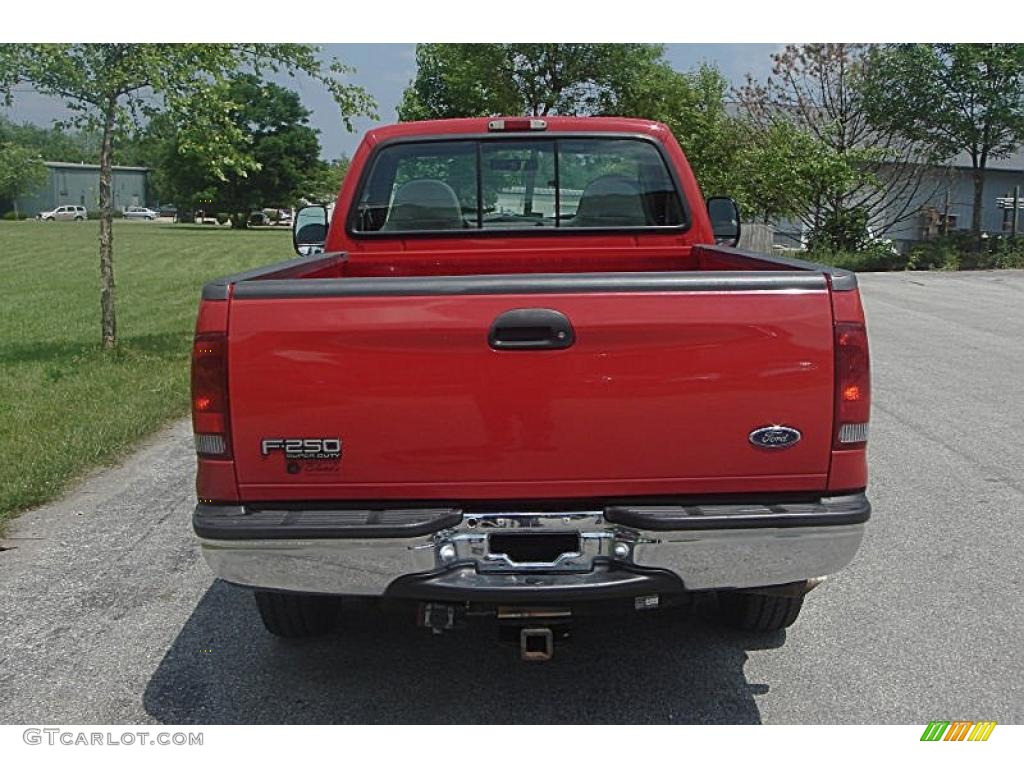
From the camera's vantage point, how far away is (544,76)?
2762 centimetres

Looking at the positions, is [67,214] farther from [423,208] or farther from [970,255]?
[423,208]

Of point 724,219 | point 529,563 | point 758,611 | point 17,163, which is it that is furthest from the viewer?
point 17,163

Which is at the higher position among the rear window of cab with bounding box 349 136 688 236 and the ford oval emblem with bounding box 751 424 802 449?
the rear window of cab with bounding box 349 136 688 236

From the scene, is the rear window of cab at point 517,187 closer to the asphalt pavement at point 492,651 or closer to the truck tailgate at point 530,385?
the asphalt pavement at point 492,651

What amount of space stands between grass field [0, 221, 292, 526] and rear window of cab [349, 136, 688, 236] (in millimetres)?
2816

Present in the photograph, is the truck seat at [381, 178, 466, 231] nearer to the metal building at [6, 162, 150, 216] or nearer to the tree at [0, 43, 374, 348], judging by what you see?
the tree at [0, 43, 374, 348]

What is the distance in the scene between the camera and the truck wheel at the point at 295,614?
384 cm

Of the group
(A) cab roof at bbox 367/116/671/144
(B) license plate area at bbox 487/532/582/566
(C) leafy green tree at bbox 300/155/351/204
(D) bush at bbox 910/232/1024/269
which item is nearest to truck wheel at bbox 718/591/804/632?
(B) license plate area at bbox 487/532/582/566

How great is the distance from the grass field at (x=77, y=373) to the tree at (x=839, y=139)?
641 inches

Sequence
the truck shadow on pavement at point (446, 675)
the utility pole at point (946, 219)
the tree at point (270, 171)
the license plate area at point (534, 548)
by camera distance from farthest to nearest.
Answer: the tree at point (270, 171) < the utility pole at point (946, 219) < the truck shadow on pavement at point (446, 675) < the license plate area at point (534, 548)

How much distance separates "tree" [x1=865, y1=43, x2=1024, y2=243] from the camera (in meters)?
26.4

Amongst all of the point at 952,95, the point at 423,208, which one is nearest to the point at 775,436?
the point at 423,208

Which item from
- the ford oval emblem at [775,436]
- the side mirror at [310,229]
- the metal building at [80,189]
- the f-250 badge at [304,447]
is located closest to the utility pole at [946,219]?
the side mirror at [310,229]

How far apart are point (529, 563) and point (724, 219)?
11.4ft
